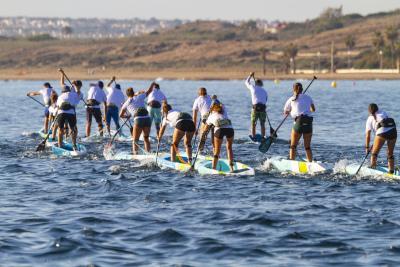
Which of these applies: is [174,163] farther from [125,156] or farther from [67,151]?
[67,151]

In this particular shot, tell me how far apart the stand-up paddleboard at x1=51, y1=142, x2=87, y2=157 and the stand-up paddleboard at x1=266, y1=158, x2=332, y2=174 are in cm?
651

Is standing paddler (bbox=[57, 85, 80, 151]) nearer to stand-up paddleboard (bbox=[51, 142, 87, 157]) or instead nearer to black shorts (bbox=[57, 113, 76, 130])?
black shorts (bbox=[57, 113, 76, 130])

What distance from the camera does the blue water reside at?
15.4 meters

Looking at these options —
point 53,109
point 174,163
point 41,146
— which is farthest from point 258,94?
point 174,163

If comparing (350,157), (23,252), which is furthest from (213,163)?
(23,252)

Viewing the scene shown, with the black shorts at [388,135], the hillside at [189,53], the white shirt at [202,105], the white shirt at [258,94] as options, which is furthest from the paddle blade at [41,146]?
the hillside at [189,53]

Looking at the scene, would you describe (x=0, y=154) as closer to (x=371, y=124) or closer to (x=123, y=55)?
(x=371, y=124)

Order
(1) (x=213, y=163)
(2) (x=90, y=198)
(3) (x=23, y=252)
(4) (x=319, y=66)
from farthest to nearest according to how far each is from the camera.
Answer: (4) (x=319, y=66)
(1) (x=213, y=163)
(2) (x=90, y=198)
(3) (x=23, y=252)

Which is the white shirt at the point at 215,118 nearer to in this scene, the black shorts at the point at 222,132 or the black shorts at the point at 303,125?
the black shorts at the point at 222,132

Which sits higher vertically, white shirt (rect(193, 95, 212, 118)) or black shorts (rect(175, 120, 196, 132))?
white shirt (rect(193, 95, 212, 118))

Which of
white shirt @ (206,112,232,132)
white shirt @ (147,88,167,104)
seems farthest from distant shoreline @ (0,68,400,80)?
white shirt @ (206,112,232,132)

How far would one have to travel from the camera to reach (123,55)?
17088 centimetres

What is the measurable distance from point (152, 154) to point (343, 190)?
22.9 ft

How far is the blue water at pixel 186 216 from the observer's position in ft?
50.4
